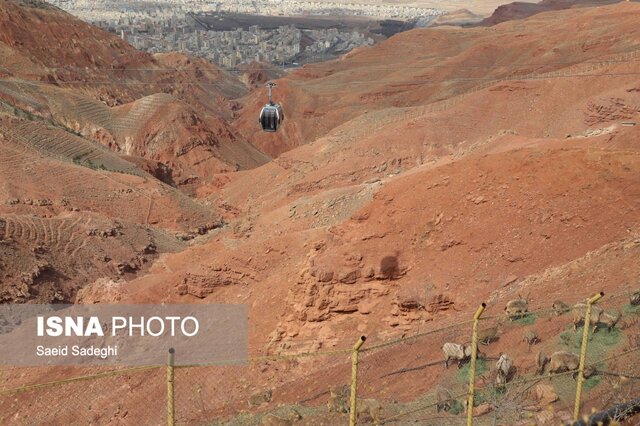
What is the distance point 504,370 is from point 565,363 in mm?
763

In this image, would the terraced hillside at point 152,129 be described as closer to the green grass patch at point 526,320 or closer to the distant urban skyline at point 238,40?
the green grass patch at point 526,320

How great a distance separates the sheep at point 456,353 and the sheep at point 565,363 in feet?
4.73

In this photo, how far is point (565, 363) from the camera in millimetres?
9258

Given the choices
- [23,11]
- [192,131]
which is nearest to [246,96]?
[23,11]

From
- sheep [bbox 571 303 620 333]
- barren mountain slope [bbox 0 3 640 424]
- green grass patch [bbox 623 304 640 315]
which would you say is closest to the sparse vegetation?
barren mountain slope [bbox 0 3 640 424]

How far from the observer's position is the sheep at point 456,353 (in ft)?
34.7

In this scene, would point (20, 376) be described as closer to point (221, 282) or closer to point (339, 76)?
point (221, 282)

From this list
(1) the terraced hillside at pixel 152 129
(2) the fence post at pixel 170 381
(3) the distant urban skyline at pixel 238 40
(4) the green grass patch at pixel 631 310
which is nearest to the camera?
(2) the fence post at pixel 170 381

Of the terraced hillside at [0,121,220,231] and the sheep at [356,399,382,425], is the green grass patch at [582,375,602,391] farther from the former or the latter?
the terraced hillside at [0,121,220,231]

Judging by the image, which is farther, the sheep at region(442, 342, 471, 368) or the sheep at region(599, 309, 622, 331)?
the sheep at region(442, 342, 471, 368)

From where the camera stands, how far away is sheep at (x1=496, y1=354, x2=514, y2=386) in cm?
966

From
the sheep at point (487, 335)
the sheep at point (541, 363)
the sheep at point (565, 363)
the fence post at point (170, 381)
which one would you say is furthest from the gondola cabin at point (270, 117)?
the fence post at point (170, 381)

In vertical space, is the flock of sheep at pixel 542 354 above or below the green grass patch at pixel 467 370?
above

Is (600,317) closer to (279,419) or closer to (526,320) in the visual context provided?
(526,320)
